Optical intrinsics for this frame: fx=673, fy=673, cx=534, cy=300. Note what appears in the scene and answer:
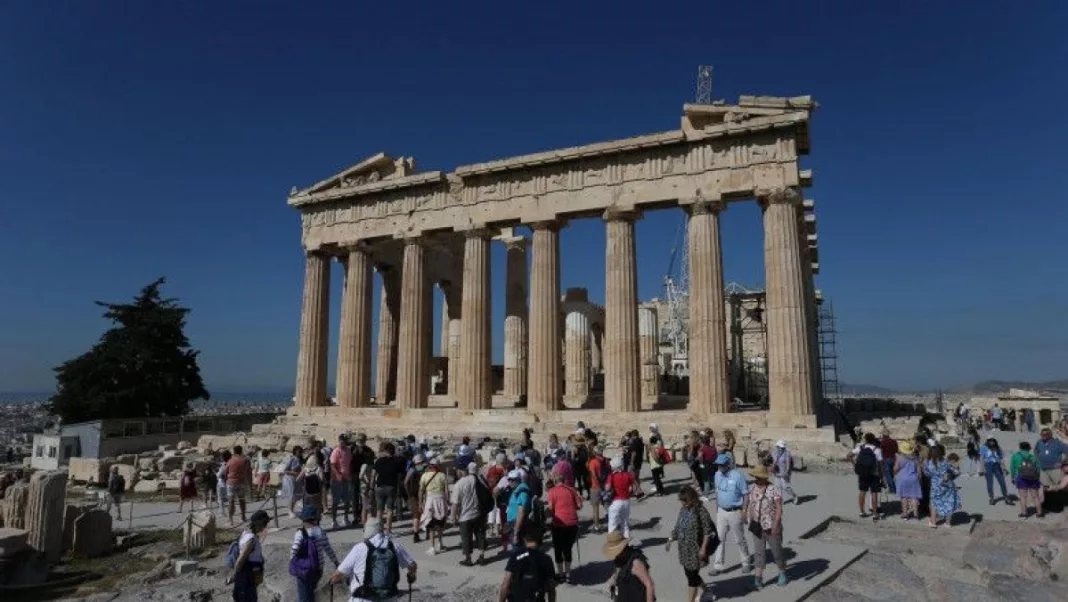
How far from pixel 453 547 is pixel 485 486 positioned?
1794 mm

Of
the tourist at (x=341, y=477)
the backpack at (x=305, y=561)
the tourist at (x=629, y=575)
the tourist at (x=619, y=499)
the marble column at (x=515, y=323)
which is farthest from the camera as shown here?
the marble column at (x=515, y=323)

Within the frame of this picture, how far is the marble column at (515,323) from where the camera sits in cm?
3500

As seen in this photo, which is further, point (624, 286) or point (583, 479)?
point (624, 286)

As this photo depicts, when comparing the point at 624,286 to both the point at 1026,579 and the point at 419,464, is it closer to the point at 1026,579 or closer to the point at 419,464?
the point at 419,464

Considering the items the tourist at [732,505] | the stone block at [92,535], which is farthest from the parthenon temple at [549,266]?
the stone block at [92,535]

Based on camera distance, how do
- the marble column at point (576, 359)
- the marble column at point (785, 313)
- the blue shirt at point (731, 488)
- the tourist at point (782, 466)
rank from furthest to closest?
the marble column at point (576, 359) → the marble column at point (785, 313) → the tourist at point (782, 466) → the blue shirt at point (731, 488)

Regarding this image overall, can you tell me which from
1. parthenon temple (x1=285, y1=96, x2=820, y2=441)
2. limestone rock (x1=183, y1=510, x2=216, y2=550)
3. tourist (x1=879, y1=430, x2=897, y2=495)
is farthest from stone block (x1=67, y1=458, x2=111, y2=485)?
Answer: tourist (x1=879, y1=430, x2=897, y2=495)

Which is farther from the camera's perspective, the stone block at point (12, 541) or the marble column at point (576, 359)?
the marble column at point (576, 359)

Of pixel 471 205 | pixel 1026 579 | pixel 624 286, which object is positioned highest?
pixel 471 205

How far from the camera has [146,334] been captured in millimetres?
44062

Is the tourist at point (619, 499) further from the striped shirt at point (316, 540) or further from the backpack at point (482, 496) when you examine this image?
the striped shirt at point (316, 540)

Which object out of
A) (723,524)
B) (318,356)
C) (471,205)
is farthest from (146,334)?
(723,524)

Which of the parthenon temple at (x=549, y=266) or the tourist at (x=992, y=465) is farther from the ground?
the parthenon temple at (x=549, y=266)

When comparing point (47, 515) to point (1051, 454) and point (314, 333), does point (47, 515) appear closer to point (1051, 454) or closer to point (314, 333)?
point (1051, 454)
